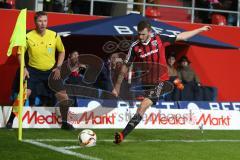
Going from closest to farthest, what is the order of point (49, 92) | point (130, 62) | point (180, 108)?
1. point (130, 62)
2. point (49, 92)
3. point (180, 108)

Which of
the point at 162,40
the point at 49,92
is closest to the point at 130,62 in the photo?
the point at 162,40

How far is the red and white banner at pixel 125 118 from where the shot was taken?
1258cm

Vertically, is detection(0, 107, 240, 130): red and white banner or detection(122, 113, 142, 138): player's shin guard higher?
detection(122, 113, 142, 138): player's shin guard

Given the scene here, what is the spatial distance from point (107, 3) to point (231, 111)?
5.20 meters

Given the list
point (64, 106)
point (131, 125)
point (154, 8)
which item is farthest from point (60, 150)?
point (154, 8)

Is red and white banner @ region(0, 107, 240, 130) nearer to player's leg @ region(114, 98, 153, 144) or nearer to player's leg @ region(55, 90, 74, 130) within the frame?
player's leg @ region(55, 90, 74, 130)

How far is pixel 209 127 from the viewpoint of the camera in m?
13.9

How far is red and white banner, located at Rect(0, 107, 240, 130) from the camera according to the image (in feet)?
41.3

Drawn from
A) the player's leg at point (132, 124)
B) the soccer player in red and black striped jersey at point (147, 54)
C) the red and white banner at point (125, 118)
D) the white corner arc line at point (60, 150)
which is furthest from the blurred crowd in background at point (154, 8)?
the player's leg at point (132, 124)

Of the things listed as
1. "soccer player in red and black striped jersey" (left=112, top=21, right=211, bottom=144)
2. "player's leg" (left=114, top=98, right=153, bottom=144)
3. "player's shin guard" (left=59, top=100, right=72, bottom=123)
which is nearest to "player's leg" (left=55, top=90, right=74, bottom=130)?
"player's shin guard" (left=59, top=100, right=72, bottom=123)

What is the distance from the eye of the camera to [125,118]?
13367 millimetres

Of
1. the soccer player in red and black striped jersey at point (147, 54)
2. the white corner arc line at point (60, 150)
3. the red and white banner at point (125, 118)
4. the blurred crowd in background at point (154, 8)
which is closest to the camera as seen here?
the white corner arc line at point (60, 150)

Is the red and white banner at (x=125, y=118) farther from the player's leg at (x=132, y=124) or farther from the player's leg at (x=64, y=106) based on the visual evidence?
the player's leg at (x=132, y=124)

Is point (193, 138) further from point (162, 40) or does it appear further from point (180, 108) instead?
point (180, 108)
